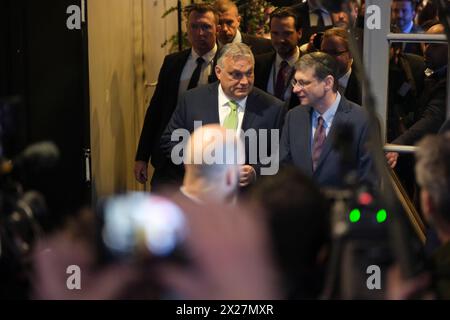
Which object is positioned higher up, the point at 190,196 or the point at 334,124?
the point at 334,124

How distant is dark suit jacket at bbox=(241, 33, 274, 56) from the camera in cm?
596

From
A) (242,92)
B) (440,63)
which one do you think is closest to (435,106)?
(440,63)

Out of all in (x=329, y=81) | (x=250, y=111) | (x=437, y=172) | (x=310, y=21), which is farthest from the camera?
(x=310, y=21)

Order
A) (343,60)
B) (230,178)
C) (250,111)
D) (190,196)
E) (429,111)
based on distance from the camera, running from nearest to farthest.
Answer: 1. (190,196)
2. (230,178)
3. (250,111)
4. (429,111)
5. (343,60)

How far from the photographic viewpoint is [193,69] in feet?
18.2

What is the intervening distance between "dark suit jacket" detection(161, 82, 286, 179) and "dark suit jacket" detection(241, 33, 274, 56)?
1.03 m

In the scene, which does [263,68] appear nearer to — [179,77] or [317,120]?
[179,77]

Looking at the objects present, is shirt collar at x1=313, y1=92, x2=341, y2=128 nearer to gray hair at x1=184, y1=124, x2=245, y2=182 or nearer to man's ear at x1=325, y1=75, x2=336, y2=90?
man's ear at x1=325, y1=75, x2=336, y2=90

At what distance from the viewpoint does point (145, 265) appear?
10.6 feet

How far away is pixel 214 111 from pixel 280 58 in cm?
88

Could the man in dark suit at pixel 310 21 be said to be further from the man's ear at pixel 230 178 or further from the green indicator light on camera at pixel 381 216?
the green indicator light on camera at pixel 381 216

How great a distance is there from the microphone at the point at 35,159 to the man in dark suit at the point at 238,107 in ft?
1.84

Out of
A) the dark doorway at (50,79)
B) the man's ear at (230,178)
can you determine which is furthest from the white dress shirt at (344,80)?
the man's ear at (230,178)

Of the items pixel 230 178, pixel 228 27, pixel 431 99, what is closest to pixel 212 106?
pixel 431 99
